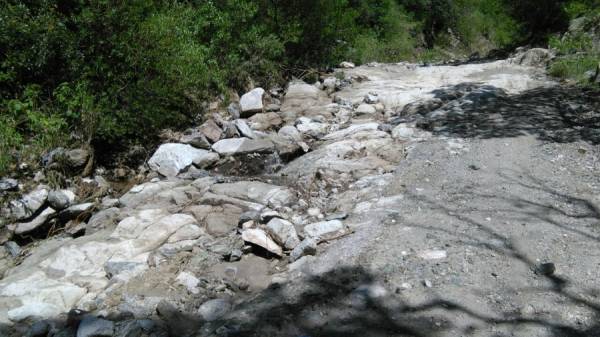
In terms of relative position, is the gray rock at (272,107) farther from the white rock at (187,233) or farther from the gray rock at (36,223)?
the white rock at (187,233)

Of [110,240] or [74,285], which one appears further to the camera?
[110,240]

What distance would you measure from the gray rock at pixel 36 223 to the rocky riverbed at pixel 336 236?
12 mm

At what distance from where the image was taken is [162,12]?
6266 mm

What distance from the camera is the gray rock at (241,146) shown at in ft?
17.2

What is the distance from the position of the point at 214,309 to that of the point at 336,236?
3.18 ft

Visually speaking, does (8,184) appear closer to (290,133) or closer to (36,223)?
(36,223)

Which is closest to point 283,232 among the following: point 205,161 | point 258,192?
point 258,192

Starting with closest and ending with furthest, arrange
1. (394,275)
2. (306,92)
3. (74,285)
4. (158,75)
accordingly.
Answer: (394,275), (74,285), (158,75), (306,92)

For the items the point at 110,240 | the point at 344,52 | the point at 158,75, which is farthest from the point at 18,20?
the point at 344,52

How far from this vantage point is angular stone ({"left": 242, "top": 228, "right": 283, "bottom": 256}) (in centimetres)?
308

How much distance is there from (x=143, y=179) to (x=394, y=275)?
329cm

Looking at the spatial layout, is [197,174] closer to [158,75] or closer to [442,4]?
[158,75]

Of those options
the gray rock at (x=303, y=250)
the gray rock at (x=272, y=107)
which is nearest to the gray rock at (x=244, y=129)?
the gray rock at (x=272, y=107)

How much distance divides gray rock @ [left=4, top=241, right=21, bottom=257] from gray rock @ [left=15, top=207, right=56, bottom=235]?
0.19 metres
